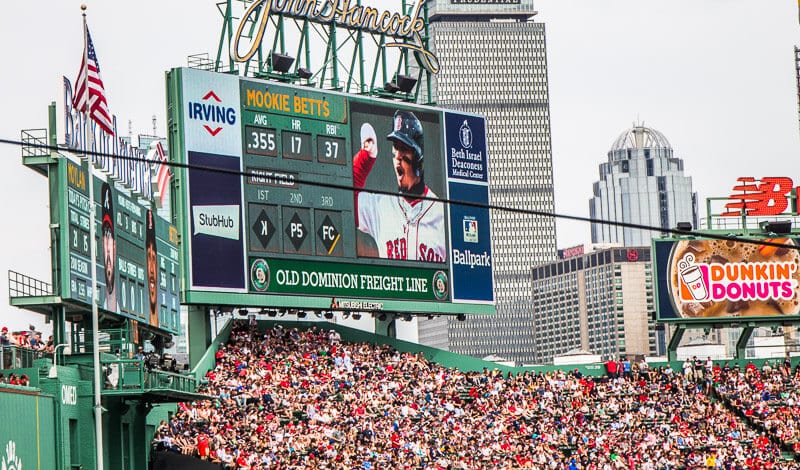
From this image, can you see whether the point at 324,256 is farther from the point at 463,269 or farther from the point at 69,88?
the point at 69,88

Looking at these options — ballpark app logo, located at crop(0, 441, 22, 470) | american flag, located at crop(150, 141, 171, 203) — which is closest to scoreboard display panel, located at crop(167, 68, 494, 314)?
american flag, located at crop(150, 141, 171, 203)

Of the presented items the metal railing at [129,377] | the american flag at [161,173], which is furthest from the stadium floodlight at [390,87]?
the metal railing at [129,377]

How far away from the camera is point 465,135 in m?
46.5

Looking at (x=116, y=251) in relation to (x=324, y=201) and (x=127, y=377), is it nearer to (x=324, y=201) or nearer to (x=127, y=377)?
(x=127, y=377)

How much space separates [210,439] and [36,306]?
8.12 m

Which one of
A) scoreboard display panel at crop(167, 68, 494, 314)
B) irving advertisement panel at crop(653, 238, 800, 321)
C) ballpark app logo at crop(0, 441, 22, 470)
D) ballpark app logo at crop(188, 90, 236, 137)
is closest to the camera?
ballpark app logo at crop(0, 441, 22, 470)

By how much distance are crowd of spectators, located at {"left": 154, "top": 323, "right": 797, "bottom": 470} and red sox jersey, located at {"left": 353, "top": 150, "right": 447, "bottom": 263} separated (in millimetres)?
3037

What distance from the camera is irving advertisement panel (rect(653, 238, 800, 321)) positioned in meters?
Answer: 48.7

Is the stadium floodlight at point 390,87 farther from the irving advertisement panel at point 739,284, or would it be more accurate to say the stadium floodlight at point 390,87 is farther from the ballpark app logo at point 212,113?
the irving advertisement panel at point 739,284

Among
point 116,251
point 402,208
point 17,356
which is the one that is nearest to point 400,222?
point 402,208

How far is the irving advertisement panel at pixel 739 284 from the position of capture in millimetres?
48656

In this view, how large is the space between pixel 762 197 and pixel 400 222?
1302 cm

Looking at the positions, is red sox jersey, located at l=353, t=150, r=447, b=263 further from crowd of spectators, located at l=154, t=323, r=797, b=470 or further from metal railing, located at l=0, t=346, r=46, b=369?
metal railing, located at l=0, t=346, r=46, b=369

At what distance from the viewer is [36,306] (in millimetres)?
28016
